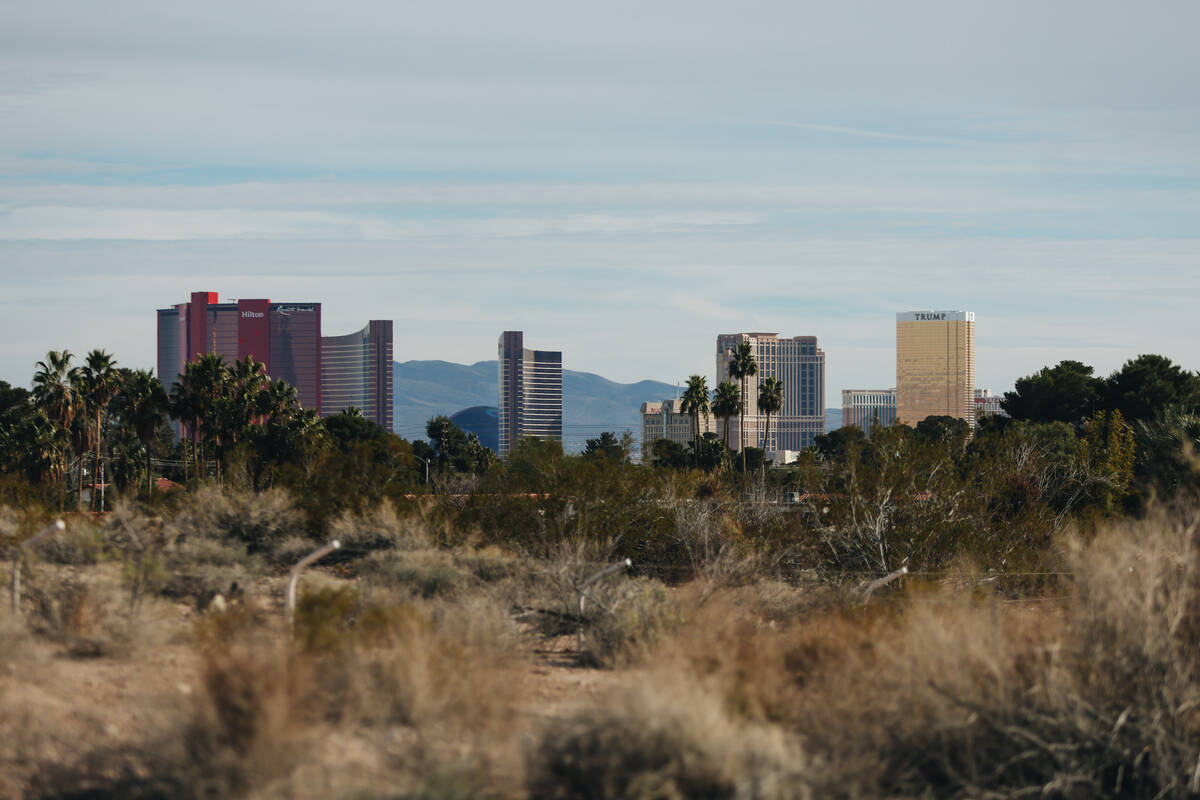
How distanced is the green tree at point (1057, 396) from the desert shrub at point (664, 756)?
6475cm

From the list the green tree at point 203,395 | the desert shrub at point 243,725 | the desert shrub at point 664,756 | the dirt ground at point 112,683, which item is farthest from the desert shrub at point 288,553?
the green tree at point 203,395

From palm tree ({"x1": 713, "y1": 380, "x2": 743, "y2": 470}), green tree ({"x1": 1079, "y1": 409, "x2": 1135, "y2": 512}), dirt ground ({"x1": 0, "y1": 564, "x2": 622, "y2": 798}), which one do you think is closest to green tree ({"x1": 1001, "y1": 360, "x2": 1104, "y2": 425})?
green tree ({"x1": 1079, "y1": 409, "x2": 1135, "y2": 512})

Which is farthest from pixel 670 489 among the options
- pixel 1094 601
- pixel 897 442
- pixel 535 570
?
pixel 1094 601

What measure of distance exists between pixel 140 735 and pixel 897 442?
85.0 ft

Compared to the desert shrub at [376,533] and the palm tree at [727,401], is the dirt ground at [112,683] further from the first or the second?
the palm tree at [727,401]

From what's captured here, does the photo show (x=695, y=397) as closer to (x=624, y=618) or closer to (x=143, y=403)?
(x=143, y=403)

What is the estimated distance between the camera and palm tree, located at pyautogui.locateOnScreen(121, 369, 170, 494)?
58438mm

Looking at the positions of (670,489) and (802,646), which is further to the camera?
(670,489)

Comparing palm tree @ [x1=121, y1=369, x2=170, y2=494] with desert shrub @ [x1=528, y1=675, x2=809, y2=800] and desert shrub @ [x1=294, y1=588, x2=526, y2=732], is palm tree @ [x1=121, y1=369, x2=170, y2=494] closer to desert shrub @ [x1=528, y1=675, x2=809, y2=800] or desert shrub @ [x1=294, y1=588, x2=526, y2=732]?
desert shrub @ [x1=294, y1=588, x2=526, y2=732]

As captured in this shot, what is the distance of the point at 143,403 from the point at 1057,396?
167ft

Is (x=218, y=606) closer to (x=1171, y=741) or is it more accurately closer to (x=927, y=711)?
(x=927, y=711)

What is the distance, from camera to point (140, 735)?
12.6 m

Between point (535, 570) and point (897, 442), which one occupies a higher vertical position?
point (897, 442)

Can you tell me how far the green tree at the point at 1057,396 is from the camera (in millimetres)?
Answer: 72688
